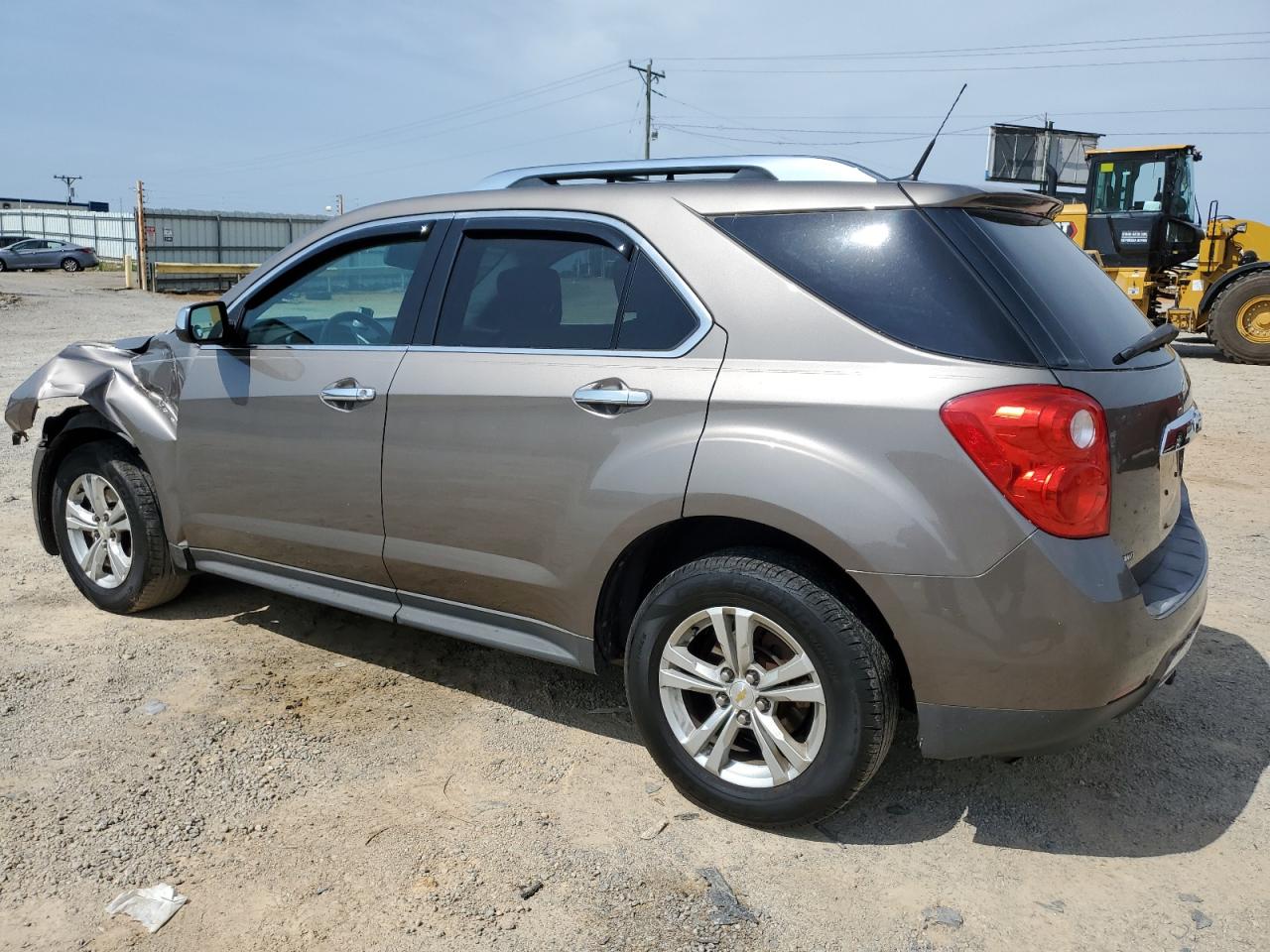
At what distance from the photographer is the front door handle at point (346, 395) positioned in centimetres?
366

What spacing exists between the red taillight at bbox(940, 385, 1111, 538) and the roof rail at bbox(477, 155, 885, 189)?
78cm

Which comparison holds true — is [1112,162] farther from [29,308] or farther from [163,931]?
[29,308]

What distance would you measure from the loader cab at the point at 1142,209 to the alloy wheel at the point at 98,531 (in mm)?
16267

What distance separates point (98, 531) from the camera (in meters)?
4.68

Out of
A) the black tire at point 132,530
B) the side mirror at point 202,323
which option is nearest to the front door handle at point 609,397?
the side mirror at point 202,323

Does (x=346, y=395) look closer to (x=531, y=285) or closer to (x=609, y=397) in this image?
(x=531, y=285)

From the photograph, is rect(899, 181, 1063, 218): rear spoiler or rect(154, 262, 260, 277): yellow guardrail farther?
rect(154, 262, 260, 277): yellow guardrail

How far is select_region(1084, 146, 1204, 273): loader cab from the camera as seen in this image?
16.8 meters

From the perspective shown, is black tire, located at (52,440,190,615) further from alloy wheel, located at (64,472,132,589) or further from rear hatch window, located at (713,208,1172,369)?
rear hatch window, located at (713,208,1172,369)

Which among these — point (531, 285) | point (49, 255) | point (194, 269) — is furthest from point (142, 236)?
point (531, 285)

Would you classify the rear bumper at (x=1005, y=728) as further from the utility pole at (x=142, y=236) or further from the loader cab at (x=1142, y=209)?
the utility pole at (x=142, y=236)

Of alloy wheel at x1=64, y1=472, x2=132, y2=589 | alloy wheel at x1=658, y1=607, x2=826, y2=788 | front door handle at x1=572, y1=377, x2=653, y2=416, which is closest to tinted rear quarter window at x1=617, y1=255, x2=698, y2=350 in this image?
front door handle at x1=572, y1=377, x2=653, y2=416

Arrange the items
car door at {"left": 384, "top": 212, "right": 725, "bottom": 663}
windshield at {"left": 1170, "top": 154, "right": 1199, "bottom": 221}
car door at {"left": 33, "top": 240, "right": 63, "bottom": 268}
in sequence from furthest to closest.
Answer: car door at {"left": 33, "top": 240, "right": 63, "bottom": 268}
windshield at {"left": 1170, "top": 154, "right": 1199, "bottom": 221}
car door at {"left": 384, "top": 212, "right": 725, "bottom": 663}

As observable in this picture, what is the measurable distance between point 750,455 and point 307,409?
69.7 inches
